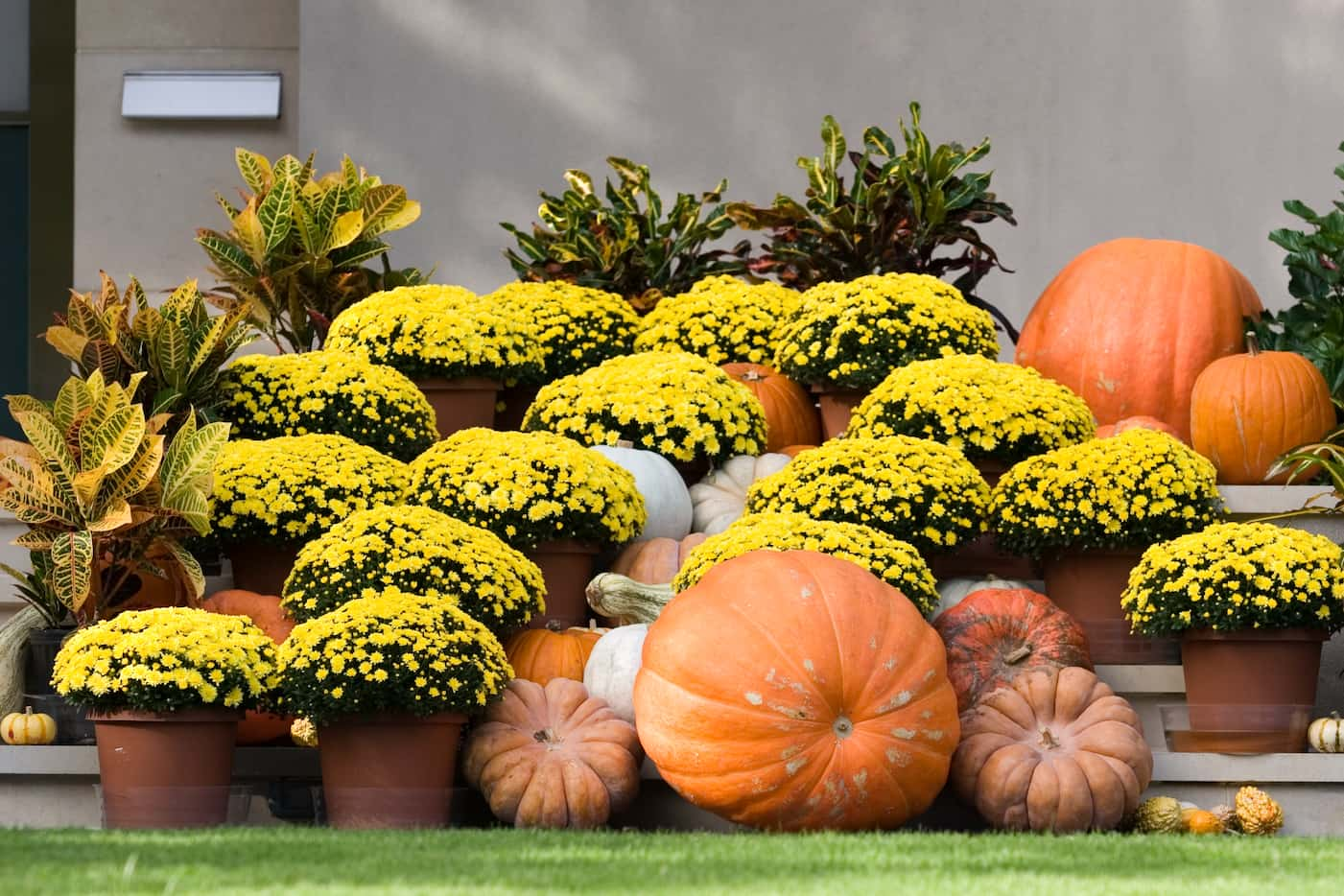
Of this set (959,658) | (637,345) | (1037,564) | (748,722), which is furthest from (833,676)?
(637,345)

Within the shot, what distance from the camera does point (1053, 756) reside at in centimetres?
482

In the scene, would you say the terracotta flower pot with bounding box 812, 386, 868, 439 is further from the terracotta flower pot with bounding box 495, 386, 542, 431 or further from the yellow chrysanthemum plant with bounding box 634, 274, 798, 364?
the terracotta flower pot with bounding box 495, 386, 542, 431

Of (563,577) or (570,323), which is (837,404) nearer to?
(570,323)

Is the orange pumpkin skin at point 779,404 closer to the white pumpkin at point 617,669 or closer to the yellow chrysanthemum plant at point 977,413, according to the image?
the yellow chrysanthemum plant at point 977,413

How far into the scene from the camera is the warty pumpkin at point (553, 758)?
4.70 metres

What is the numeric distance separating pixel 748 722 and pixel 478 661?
705mm

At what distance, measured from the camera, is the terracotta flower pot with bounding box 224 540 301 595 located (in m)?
5.74

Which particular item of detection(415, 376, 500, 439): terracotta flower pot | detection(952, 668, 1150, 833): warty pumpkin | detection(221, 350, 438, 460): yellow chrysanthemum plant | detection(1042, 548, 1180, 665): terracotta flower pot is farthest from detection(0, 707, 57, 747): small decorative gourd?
detection(1042, 548, 1180, 665): terracotta flower pot

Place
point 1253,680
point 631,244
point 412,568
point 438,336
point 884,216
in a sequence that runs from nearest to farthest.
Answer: point 412,568, point 1253,680, point 438,336, point 884,216, point 631,244

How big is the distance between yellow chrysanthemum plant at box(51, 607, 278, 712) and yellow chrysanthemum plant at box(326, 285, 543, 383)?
202 cm

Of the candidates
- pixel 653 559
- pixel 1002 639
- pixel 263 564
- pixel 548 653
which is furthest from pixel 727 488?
pixel 263 564

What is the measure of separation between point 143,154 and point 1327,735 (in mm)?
6523

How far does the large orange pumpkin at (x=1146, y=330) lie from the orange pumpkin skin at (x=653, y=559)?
1774mm

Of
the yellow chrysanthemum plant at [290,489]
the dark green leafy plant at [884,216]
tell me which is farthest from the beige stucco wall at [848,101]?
the yellow chrysanthemum plant at [290,489]
